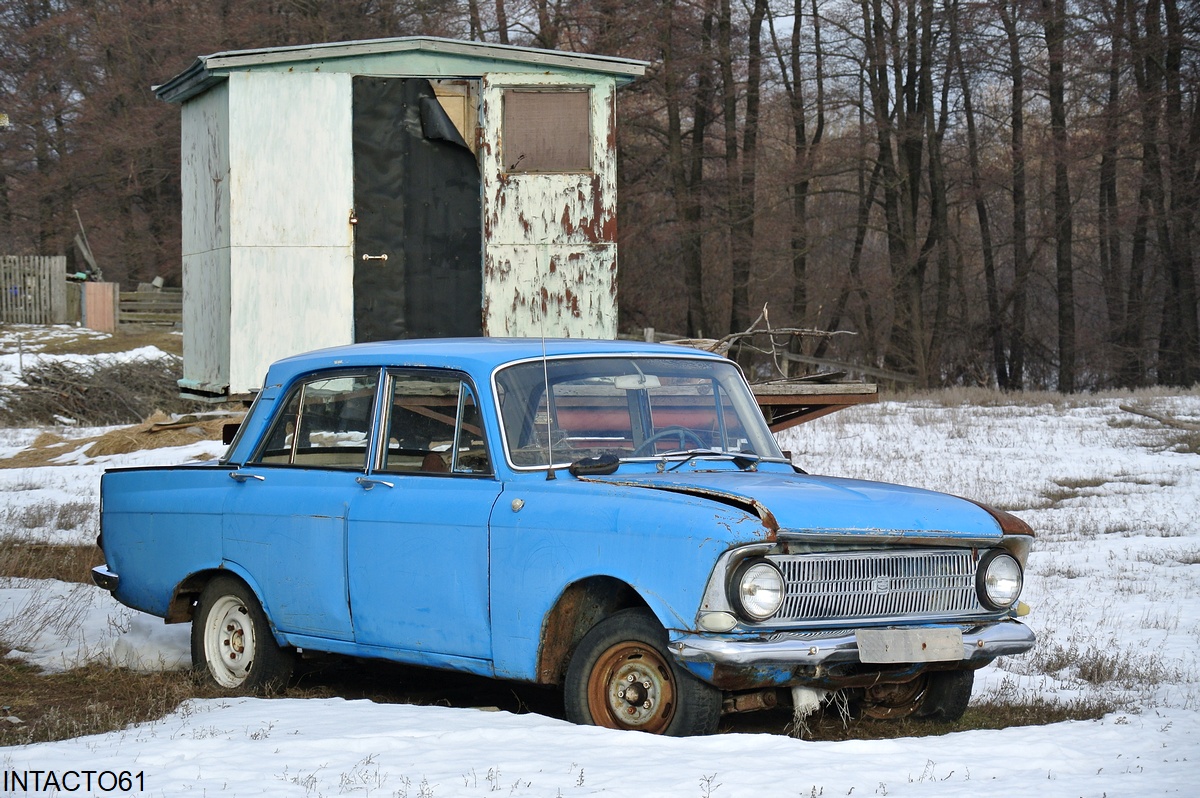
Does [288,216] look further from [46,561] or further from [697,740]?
[697,740]

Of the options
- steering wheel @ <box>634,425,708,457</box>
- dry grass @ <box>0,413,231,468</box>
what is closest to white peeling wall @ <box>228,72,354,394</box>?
dry grass @ <box>0,413,231,468</box>

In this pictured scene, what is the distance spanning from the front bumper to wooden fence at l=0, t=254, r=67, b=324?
104 feet

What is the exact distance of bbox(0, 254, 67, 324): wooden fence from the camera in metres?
33.3

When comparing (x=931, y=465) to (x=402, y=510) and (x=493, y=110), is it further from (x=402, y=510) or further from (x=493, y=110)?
(x=402, y=510)

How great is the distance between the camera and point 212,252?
13.8m

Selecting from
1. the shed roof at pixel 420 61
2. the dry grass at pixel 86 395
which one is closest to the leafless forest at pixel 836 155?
the dry grass at pixel 86 395

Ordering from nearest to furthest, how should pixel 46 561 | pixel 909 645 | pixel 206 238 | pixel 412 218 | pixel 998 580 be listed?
pixel 909 645
pixel 998 580
pixel 46 561
pixel 412 218
pixel 206 238

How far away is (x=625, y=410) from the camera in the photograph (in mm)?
6090

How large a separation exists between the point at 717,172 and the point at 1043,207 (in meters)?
9.45

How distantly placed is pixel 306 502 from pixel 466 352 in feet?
3.44

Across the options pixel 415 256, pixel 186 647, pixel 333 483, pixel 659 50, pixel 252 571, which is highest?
pixel 659 50

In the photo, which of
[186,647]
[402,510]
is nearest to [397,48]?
[186,647]

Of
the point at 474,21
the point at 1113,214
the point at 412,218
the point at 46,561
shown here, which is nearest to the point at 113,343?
the point at 474,21

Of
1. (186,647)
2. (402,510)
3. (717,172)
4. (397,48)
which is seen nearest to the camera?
(402,510)
